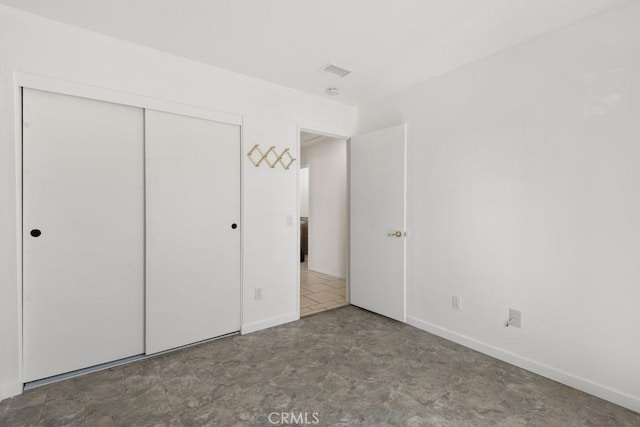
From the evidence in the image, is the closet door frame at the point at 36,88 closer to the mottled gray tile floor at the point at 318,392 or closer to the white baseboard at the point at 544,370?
the mottled gray tile floor at the point at 318,392

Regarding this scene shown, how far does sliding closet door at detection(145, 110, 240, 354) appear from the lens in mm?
2471

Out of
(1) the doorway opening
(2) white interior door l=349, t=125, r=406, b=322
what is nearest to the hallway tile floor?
(1) the doorway opening

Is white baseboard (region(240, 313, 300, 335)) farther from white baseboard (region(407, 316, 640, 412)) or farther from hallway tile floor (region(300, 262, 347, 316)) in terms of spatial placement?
white baseboard (region(407, 316, 640, 412))

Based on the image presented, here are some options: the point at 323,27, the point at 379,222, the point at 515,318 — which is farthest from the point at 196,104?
the point at 515,318

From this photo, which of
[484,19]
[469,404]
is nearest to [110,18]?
[484,19]

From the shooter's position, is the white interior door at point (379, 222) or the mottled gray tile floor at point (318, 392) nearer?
the mottled gray tile floor at point (318, 392)

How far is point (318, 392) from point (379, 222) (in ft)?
6.04

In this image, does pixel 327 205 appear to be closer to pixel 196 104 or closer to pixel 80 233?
pixel 196 104

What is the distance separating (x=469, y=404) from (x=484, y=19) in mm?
2443

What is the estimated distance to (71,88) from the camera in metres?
2.12

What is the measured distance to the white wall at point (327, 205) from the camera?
5145 mm

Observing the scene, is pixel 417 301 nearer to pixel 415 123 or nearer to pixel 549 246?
pixel 549 246

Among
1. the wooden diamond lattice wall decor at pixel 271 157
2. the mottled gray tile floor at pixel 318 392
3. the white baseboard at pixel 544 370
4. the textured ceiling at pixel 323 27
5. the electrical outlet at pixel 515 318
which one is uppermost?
the textured ceiling at pixel 323 27

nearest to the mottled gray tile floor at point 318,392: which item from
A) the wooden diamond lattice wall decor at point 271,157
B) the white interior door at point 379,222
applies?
the white interior door at point 379,222
